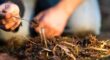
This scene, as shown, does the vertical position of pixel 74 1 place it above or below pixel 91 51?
above

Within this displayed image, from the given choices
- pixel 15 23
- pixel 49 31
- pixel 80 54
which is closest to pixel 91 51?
pixel 80 54

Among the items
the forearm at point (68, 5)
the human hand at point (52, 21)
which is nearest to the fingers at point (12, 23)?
the human hand at point (52, 21)

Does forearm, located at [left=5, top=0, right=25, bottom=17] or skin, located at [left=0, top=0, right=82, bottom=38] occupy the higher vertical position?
forearm, located at [left=5, top=0, right=25, bottom=17]

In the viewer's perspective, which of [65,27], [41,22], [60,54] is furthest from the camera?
[65,27]

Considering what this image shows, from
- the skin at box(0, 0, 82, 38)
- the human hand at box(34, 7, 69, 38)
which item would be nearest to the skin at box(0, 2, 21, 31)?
the skin at box(0, 0, 82, 38)

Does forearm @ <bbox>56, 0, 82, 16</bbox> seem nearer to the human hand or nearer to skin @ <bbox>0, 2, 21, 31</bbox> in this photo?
the human hand

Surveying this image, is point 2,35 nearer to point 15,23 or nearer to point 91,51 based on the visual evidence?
point 15,23

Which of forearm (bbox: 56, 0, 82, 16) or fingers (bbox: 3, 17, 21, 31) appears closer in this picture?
fingers (bbox: 3, 17, 21, 31)
